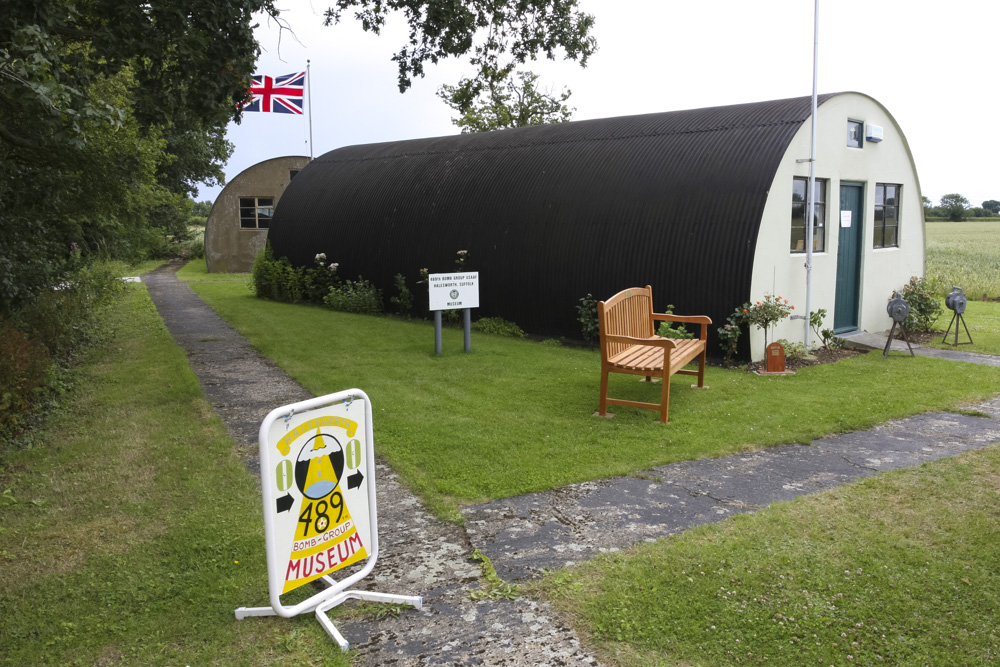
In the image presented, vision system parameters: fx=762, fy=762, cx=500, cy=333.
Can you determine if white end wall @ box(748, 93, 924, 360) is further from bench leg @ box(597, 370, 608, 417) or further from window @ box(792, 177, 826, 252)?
bench leg @ box(597, 370, 608, 417)

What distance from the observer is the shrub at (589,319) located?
12591 millimetres

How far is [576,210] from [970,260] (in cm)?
2661

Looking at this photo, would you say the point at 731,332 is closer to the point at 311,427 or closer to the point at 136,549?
the point at 311,427

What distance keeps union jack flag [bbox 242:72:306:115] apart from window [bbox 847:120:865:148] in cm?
1922

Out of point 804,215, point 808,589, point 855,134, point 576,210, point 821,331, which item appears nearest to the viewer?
point 808,589

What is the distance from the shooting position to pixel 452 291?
11.4m

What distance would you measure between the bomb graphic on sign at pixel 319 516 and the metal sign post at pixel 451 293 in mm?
7151

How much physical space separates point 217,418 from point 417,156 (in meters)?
11.5

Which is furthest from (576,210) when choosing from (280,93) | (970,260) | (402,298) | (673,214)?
(970,260)

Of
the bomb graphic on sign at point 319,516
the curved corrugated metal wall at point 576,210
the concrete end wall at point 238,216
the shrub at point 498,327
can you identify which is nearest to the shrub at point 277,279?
the curved corrugated metal wall at point 576,210

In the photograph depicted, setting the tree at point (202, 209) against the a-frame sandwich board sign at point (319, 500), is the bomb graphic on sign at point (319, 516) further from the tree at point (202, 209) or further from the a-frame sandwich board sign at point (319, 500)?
the tree at point (202, 209)

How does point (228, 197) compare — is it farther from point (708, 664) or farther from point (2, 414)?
point (708, 664)

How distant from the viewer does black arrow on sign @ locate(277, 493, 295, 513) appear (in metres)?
3.80

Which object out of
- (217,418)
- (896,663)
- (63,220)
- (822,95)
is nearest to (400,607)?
(896,663)
